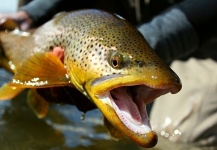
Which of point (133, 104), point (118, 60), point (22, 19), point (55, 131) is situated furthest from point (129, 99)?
point (22, 19)

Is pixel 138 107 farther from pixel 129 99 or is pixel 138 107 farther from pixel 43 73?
pixel 43 73

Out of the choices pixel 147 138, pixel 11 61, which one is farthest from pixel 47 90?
pixel 147 138

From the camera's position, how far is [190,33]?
242 centimetres

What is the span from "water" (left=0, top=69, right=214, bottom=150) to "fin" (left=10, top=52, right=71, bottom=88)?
1.31 feet

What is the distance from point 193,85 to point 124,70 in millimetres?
1111

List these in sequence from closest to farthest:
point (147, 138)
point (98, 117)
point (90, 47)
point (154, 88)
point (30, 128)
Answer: point (147, 138)
point (154, 88)
point (90, 47)
point (30, 128)
point (98, 117)

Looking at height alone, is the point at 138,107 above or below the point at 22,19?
above

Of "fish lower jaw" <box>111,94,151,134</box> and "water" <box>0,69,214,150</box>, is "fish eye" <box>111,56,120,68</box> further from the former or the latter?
"water" <box>0,69,214,150</box>

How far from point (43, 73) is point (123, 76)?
0.36 metres

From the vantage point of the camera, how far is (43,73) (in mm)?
1762

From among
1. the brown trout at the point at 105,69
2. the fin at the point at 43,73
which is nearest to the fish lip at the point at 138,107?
the brown trout at the point at 105,69

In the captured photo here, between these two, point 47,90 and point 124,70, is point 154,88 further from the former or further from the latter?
point 47,90

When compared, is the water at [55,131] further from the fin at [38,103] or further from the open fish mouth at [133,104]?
the open fish mouth at [133,104]

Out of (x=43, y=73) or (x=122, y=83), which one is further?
(x=43, y=73)
